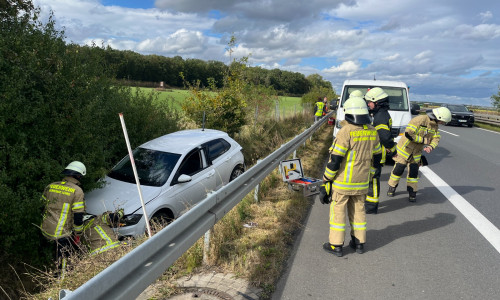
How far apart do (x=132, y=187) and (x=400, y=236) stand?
14.0 feet

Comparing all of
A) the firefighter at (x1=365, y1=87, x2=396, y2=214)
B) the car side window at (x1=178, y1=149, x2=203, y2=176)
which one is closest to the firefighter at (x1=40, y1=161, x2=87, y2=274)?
the car side window at (x1=178, y1=149, x2=203, y2=176)

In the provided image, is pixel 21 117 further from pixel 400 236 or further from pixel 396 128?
pixel 396 128

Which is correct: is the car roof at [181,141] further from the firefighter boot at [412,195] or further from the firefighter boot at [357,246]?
the firefighter boot at [412,195]

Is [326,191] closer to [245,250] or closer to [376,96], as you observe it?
[245,250]

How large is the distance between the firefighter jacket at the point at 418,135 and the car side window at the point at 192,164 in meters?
3.91

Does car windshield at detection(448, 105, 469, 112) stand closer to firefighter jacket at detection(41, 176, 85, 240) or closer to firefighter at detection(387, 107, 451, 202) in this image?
firefighter at detection(387, 107, 451, 202)

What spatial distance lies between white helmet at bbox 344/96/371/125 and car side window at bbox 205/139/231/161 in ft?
11.8

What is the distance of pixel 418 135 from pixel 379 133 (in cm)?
109

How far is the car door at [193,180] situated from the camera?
6023mm

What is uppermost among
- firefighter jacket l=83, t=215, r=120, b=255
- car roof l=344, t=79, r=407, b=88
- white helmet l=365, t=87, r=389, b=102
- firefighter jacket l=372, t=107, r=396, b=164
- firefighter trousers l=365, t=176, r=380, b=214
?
car roof l=344, t=79, r=407, b=88

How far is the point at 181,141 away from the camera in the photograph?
7.05 metres

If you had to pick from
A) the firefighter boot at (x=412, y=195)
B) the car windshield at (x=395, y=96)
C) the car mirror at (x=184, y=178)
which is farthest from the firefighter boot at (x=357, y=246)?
the car windshield at (x=395, y=96)

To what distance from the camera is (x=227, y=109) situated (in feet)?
39.8

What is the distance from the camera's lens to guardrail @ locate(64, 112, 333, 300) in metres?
1.93
